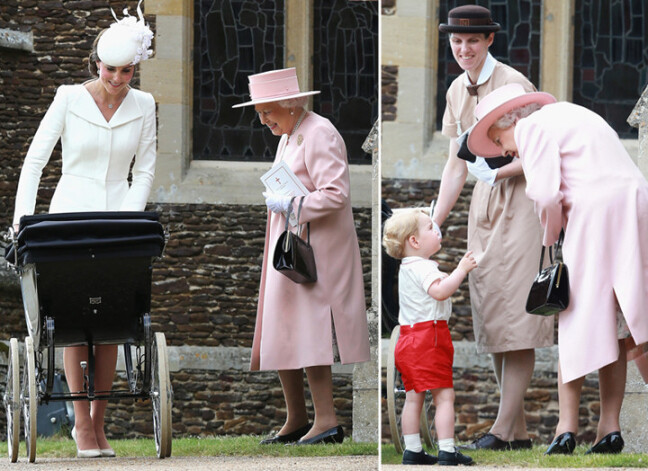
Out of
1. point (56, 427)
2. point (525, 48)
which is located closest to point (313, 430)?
point (56, 427)

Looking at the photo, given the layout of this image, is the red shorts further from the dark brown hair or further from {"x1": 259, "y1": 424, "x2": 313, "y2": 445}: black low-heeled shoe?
the dark brown hair

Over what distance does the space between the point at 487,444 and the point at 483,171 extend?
1.02 m

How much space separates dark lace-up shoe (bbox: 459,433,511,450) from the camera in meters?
4.73

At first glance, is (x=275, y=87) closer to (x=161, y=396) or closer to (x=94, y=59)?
(x=94, y=59)

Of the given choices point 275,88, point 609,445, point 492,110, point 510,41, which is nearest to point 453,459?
point 609,445

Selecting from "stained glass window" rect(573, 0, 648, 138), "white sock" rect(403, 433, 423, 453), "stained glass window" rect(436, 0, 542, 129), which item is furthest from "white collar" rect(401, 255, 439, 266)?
"stained glass window" rect(573, 0, 648, 138)

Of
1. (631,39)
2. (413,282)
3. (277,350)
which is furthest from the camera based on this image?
(277,350)

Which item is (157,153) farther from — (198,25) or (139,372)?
(139,372)

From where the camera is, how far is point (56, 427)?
559 cm

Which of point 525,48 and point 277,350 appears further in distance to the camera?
point 277,350

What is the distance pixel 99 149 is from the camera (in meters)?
5.60

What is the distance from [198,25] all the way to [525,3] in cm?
160

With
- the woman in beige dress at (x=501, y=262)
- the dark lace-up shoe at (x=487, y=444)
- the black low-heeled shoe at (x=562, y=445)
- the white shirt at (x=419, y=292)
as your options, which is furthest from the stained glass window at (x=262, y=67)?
the black low-heeled shoe at (x=562, y=445)

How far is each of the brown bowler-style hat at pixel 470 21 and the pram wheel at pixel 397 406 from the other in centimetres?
116
